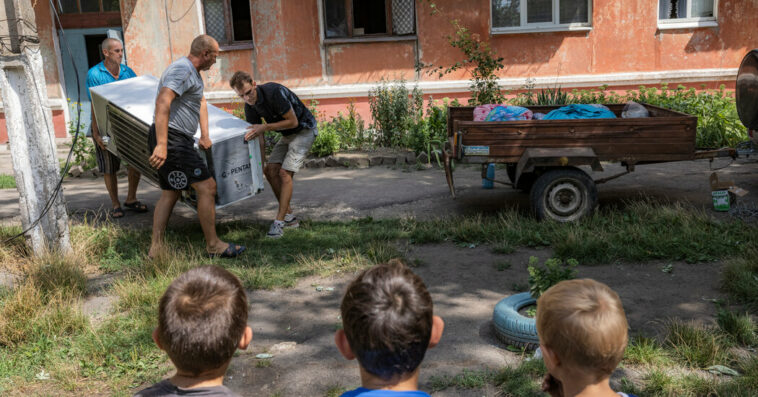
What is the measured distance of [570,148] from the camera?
670 cm

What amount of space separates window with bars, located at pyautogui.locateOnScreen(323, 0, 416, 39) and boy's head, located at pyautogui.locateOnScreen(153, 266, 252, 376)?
1158cm

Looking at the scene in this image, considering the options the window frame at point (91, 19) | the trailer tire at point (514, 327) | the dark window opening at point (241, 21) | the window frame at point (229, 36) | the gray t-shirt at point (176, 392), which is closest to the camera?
the gray t-shirt at point (176, 392)

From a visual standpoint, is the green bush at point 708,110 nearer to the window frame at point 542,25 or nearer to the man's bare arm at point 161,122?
the window frame at point 542,25

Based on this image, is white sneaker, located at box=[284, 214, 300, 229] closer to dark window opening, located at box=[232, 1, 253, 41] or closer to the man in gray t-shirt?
the man in gray t-shirt

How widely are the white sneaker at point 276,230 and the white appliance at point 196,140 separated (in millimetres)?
404

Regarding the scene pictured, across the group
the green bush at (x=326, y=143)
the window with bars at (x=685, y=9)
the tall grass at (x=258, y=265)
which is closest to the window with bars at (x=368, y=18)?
the green bush at (x=326, y=143)

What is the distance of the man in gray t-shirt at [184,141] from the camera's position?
5.70 m

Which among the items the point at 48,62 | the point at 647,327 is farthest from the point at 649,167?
the point at 48,62

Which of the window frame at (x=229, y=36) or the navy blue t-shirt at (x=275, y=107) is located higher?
the window frame at (x=229, y=36)

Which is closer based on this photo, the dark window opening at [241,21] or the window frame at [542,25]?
the window frame at [542,25]

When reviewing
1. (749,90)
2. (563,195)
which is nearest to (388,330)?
(563,195)

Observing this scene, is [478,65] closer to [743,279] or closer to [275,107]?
[275,107]

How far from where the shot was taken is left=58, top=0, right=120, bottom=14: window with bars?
14.1 m

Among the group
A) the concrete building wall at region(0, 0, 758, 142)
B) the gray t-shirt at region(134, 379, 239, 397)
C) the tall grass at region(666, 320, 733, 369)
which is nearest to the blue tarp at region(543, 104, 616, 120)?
the tall grass at region(666, 320, 733, 369)
